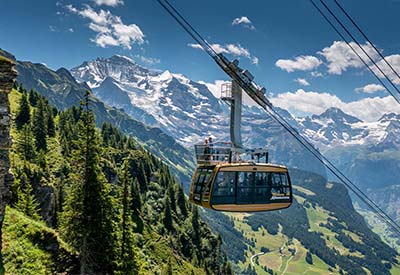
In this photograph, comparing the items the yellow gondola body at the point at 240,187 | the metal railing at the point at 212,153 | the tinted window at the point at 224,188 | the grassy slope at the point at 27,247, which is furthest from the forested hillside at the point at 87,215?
the tinted window at the point at 224,188

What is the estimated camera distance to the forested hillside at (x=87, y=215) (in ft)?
96.9

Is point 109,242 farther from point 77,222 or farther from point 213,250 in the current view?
point 213,250

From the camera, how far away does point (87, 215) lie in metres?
36.5

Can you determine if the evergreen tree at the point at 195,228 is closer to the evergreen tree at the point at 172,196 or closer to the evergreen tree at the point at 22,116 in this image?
the evergreen tree at the point at 172,196

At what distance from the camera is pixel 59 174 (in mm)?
86312

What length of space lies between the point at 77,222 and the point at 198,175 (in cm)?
1207

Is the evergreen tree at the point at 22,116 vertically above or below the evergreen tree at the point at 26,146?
above

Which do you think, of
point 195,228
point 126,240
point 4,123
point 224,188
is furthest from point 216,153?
point 195,228

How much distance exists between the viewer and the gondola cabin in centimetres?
3120

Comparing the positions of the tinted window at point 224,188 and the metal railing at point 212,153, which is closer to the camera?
the tinted window at point 224,188

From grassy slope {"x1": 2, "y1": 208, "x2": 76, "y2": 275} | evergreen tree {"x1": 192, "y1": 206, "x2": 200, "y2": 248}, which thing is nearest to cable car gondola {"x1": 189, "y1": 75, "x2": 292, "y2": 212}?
grassy slope {"x1": 2, "y1": 208, "x2": 76, "y2": 275}

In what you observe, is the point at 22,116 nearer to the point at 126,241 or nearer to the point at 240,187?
the point at 126,241

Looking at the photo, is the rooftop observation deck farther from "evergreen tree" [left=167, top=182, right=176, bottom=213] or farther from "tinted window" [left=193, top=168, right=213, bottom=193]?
"evergreen tree" [left=167, top=182, right=176, bottom=213]

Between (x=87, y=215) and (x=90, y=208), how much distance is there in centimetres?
67
